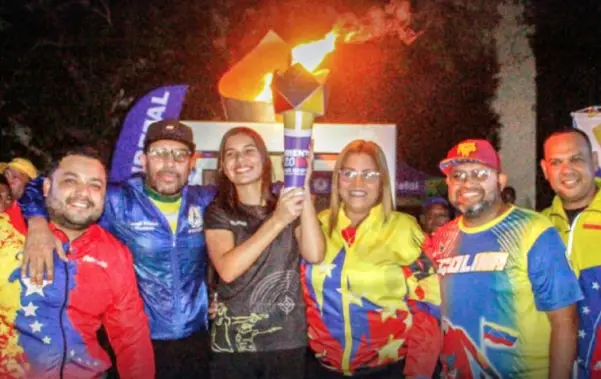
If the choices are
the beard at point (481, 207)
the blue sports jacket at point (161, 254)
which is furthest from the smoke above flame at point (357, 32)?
the beard at point (481, 207)

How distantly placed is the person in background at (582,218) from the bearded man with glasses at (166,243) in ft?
8.07

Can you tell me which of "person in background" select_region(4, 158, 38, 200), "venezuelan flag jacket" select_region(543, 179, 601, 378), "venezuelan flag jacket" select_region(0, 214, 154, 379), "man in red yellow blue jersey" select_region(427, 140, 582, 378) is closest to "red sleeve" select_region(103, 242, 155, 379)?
"venezuelan flag jacket" select_region(0, 214, 154, 379)

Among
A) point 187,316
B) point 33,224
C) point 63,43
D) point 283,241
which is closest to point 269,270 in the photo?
point 283,241

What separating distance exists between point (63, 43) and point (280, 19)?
12.5ft

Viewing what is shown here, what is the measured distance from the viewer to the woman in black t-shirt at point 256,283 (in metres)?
3.92

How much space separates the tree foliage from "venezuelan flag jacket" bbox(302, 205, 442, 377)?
7697 millimetres

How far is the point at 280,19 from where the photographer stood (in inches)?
456

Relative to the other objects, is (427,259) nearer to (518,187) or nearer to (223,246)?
(223,246)

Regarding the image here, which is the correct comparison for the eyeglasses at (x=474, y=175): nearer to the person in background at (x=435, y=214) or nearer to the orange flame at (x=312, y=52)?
the orange flame at (x=312, y=52)

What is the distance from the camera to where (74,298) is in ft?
12.4

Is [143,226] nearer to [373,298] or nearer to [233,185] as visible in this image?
[233,185]

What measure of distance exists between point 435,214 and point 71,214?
4.27 metres

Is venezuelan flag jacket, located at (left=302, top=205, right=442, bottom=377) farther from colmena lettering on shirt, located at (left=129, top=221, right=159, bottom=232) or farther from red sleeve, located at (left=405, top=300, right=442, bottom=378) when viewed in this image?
colmena lettering on shirt, located at (left=129, top=221, right=159, bottom=232)

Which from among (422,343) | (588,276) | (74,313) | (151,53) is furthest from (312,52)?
(151,53)
